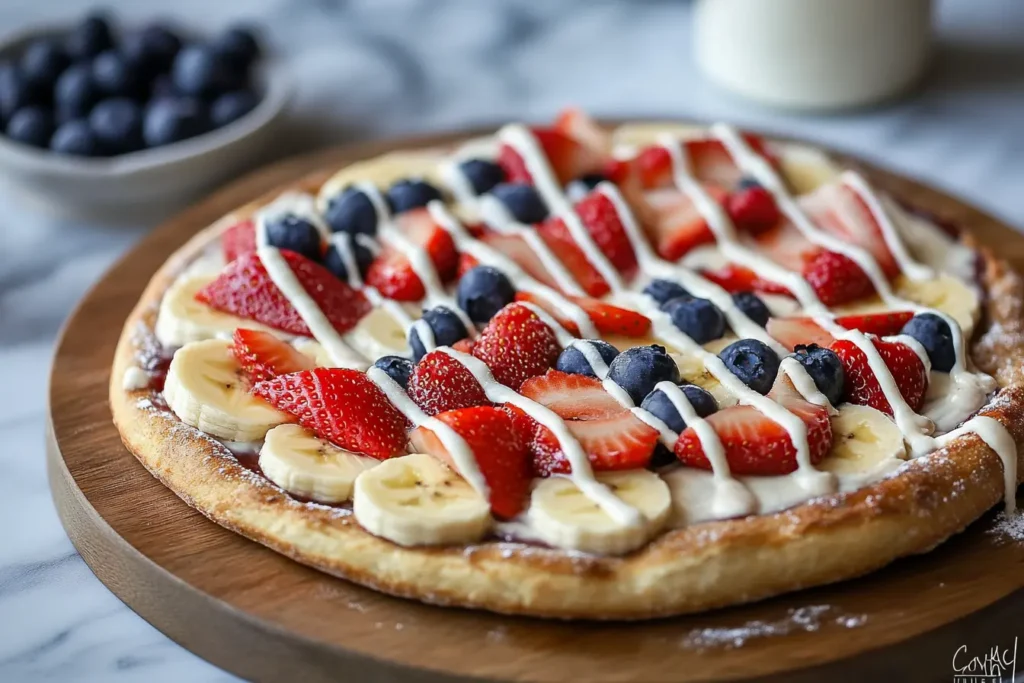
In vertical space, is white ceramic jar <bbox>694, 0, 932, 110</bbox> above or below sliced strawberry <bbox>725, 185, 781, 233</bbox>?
above

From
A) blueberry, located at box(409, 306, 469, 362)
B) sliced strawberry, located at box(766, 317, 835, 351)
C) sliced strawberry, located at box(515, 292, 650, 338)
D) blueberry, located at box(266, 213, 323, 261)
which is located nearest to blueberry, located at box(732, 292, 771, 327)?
sliced strawberry, located at box(766, 317, 835, 351)

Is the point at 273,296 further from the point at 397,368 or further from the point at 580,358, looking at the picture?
the point at 580,358

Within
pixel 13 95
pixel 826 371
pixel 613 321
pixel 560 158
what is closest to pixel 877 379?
pixel 826 371

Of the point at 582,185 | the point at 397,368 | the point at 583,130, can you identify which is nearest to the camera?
the point at 397,368

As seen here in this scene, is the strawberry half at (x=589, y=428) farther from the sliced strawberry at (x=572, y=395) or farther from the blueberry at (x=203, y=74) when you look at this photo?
the blueberry at (x=203, y=74)

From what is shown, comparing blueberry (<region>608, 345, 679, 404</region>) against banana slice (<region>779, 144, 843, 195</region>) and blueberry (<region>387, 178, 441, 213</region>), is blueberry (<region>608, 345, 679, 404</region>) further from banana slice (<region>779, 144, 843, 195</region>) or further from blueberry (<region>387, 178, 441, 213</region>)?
banana slice (<region>779, 144, 843, 195</region>)
